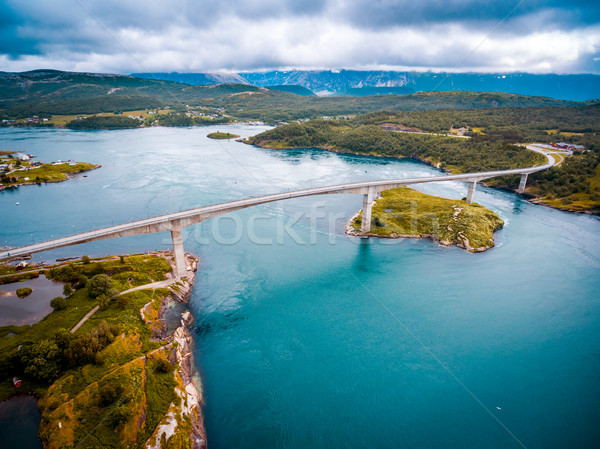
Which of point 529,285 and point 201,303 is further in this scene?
point 529,285

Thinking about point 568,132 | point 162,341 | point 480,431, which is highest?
point 568,132

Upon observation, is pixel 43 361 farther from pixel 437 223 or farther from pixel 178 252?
pixel 437 223

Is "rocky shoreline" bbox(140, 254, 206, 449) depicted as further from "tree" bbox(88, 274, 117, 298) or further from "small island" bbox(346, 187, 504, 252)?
"small island" bbox(346, 187, 504, 252)

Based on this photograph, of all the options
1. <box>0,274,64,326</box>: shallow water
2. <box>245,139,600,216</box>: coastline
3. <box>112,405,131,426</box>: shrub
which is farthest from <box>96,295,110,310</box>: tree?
<box>245,139,600,216</box>: coastline

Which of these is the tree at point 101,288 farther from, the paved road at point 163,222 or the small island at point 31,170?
the small island at point 31,170

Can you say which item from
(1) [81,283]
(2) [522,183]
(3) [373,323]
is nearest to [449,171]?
(2) [522,183]

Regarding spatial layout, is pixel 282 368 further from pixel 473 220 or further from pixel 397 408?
pixel 473 220

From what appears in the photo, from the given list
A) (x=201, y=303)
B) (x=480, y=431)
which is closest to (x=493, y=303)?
(x=480, y=431)
